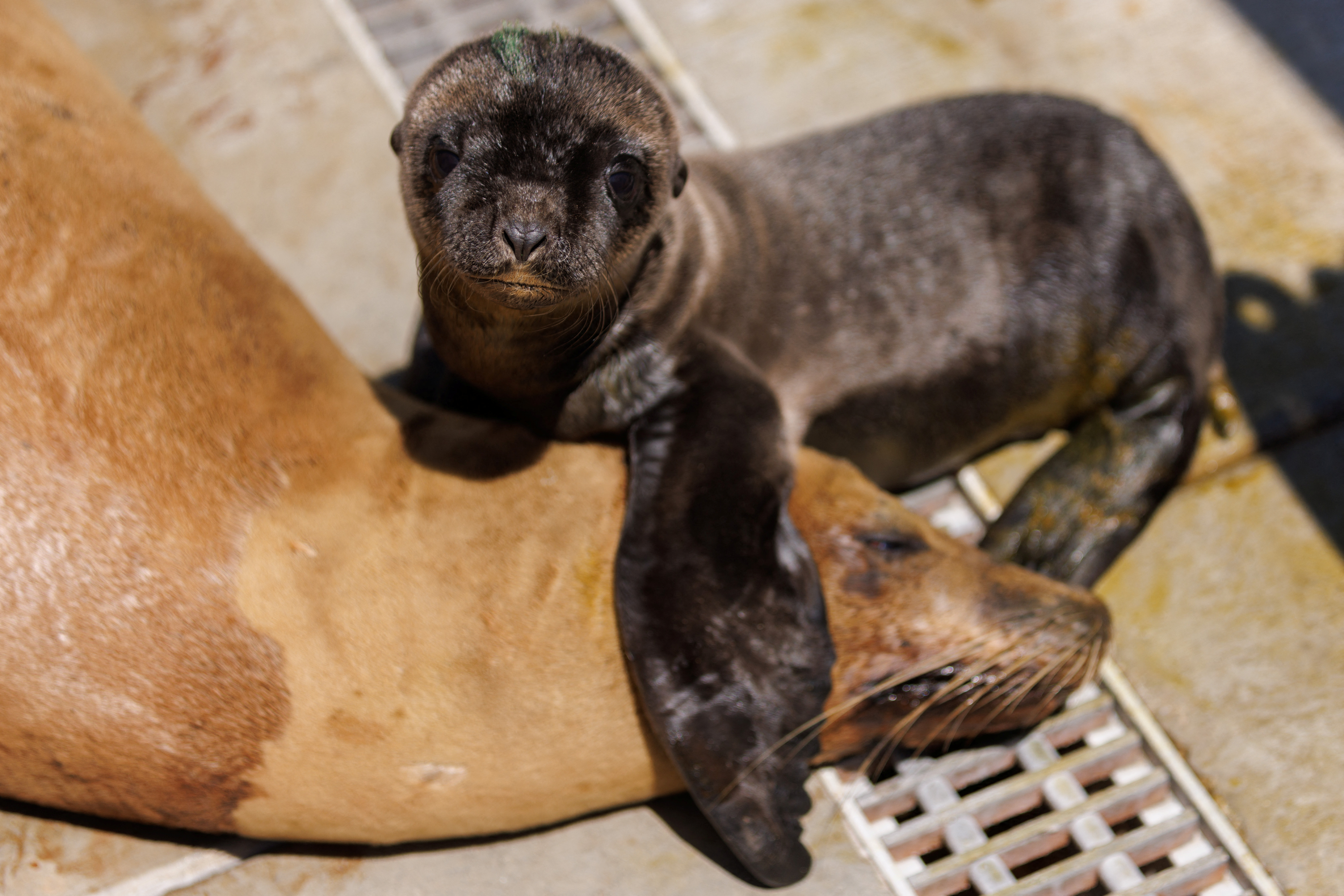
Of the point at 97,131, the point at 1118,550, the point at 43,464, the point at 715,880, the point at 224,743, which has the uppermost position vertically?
the point at 97,131

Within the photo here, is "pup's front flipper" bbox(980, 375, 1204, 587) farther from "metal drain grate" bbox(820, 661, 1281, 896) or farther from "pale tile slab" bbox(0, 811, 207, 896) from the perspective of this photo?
"pale tile slab" bbox(0, 811, 207, 896)

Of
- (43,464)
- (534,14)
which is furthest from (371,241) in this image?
(43,464)

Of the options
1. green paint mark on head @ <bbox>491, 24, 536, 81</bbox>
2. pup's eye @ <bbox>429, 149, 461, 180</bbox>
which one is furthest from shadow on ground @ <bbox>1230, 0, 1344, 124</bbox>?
pup's eye @ <bbox>429, 149, 461, 180</bbox>

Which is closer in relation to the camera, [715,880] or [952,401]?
[715,880]

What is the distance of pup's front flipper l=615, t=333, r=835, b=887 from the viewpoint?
98.6 inches

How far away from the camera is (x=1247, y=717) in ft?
10.4

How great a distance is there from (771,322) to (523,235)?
114 centimetres

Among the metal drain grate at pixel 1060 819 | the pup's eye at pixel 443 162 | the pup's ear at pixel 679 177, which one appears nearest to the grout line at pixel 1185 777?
the metal drain grate at pixel 1060 819

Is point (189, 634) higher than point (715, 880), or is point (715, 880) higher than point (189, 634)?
point (189, 634)

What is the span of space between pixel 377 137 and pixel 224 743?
2.60 m

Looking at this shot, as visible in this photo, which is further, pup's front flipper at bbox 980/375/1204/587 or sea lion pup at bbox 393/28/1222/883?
pup's front flipper at bbox 980/375/1204/587

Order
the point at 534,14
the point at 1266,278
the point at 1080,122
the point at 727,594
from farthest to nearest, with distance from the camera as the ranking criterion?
1. the point at 534,14
2. the point at 1266,278
3. the point at 1080,122
4. the point at 727,594

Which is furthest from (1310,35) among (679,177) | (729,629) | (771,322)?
(729,629)

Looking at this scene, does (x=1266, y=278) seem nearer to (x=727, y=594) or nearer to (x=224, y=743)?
(x=727, y=594)
